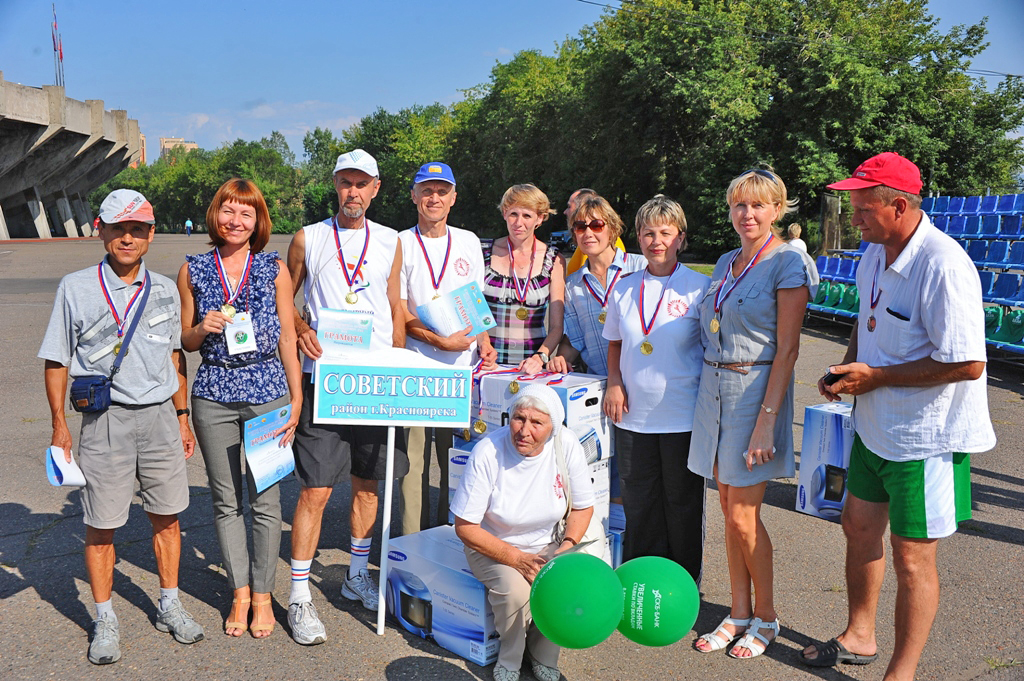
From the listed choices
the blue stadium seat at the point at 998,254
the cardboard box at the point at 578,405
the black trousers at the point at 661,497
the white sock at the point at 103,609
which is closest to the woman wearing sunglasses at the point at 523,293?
the cardboard box at the point at 578,405

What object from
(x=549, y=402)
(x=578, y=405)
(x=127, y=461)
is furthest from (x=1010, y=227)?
(x=127, y=461)

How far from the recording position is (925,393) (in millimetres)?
3191

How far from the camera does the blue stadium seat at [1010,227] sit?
14.6 meters

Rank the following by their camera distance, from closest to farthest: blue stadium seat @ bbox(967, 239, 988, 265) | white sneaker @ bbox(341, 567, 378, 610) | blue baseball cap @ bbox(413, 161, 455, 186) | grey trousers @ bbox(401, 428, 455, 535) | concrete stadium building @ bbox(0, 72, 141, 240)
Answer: white sneaker @ bbox(341, 567, 378, 610) → blue baseball cap @ bbox(413, 161, 455, 186) → grey trousers @ bbox(401, 428, 455, 535) → blue stadium seat @ bbox(967, 239, 988, 265) → concrete stadium building @ bbox(0, 72, 141, 240)

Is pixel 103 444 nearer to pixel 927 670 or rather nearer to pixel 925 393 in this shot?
pixel 925 393

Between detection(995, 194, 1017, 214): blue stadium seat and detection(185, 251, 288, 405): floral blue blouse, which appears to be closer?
detection(185, 251, 288, 405): floral blue blouse

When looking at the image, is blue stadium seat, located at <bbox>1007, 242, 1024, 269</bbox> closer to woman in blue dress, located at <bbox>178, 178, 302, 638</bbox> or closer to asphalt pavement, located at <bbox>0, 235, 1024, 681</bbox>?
asphalt pavement, located at <bbox>0, 235, 1024, 681</bbox>

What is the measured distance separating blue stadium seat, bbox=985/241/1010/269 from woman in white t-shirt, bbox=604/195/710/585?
12437 mm

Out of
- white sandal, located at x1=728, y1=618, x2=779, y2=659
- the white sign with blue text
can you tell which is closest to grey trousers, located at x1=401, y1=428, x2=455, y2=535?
the white sign with blue text

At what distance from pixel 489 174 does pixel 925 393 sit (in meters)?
51.5

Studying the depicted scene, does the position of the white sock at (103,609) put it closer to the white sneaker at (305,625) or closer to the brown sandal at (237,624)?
the brown sandal at (237,624)

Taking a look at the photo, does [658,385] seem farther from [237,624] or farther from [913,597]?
[237,624]

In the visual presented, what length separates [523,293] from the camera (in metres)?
4.79

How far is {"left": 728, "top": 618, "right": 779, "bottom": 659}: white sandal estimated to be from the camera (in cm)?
379
